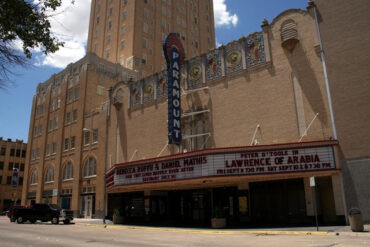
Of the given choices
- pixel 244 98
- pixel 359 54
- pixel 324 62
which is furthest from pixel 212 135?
pixel 359 54

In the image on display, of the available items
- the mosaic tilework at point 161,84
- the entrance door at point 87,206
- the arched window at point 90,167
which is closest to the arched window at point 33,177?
the entrance door at point 87,206

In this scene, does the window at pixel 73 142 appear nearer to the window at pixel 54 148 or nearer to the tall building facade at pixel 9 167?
the window at pixel 54 148

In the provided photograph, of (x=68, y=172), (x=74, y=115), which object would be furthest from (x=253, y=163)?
(x=74, y=115)

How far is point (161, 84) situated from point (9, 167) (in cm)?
5940

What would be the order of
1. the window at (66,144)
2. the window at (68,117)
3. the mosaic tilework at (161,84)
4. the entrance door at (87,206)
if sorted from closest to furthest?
the mosaic tilework at (161,84) → the entrance door at (87,206) → the window at (66,144) → the window at (68,117)

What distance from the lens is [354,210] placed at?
683 inches

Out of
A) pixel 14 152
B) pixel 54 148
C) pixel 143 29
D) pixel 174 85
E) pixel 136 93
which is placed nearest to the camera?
pixel 174 85

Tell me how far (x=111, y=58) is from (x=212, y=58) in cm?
3460

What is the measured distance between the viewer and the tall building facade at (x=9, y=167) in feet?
241

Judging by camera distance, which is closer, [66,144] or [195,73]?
[195,73]

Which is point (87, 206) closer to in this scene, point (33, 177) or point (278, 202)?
point (33, 177)

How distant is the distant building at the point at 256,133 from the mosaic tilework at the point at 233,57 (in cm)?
9

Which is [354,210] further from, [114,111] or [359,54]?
[114,111]

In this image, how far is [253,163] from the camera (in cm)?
2209
